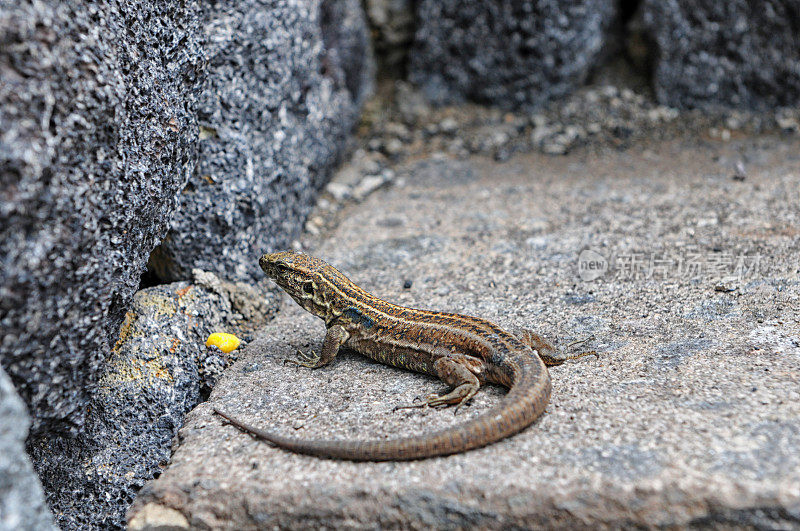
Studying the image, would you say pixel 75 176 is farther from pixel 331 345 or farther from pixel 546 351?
pixel 546 351

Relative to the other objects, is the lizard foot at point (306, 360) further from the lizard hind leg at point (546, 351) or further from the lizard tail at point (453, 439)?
the lizard hind leg at point (546, 351)

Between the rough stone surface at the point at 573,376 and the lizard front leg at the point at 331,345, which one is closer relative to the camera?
the rough stone surface at the point at 573,376

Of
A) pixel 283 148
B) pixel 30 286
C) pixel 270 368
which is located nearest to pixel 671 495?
A: pixel 270 368

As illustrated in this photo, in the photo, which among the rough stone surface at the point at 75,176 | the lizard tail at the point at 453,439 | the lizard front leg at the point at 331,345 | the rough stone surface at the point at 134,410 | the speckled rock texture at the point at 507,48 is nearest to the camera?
the rough stone surface at the point at 75,176

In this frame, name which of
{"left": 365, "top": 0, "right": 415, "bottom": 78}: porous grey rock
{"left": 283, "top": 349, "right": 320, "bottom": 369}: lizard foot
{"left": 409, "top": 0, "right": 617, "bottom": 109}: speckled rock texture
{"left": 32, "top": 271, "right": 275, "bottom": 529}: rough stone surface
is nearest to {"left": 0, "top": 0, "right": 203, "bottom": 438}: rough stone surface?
{"left": 32, "top": 271, "right": 275, "bottom": 529}: rough stone surface

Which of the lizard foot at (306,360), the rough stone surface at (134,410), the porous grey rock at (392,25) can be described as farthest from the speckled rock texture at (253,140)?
the porous grey rock at (392,25)

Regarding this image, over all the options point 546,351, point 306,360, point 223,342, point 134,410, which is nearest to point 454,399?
point 546,351
